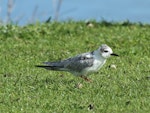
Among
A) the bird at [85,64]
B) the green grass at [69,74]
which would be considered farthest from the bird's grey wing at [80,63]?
the green grass at [69,74]

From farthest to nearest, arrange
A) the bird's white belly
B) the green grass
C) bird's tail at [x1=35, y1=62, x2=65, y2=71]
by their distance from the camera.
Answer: bird's tail at [x1=35, y1=62, x2=65, y2=71] < the bird's white belly < the green grass

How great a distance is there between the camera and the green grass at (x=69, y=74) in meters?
10.2

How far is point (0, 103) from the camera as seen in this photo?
10273 mm

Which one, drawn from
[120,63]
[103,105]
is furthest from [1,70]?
[103,105]

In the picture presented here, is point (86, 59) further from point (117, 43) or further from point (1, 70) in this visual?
point (117, 43)

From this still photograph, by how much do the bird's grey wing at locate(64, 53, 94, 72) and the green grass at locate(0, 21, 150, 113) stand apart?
206 millimetres

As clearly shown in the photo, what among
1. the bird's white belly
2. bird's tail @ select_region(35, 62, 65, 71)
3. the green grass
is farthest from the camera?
bird's tail @ select_region(35, 62, 65, 71)

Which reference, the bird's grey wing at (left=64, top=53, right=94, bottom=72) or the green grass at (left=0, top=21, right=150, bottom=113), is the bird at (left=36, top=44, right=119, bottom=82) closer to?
the bird's grey wing at (left=64, top=53, right=94, bottom=72)

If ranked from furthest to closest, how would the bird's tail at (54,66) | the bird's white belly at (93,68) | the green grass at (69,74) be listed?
1. the bird's tail at (54,66)
2. the bird's white belly at (93,68)
3. the green grass at (69,74)

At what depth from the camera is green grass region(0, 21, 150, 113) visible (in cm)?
1020

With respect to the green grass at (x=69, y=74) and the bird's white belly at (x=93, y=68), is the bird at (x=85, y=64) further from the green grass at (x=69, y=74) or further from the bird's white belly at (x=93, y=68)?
the green grass at (x=69, y=74)

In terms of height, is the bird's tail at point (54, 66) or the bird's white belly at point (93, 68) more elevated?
the bird's tail at point (54, 66)

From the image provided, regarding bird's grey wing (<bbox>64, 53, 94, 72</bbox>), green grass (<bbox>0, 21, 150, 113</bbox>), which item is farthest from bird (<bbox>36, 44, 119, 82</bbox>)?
green grass (<bbox>0, 21, 150, 113</bbox>)

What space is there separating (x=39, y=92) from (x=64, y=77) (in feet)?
3.94
